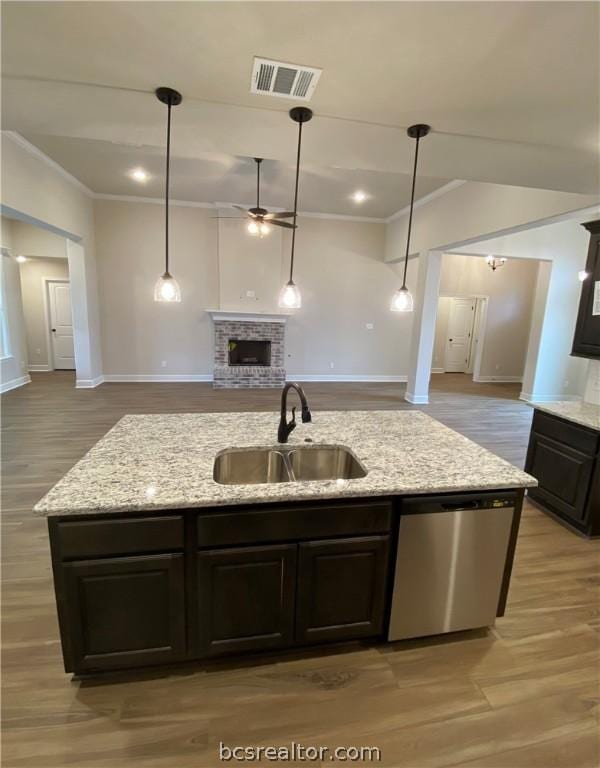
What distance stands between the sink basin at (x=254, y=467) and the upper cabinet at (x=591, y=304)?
115 inches

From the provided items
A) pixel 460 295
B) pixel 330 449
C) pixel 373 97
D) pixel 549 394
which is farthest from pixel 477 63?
pixel 460 295

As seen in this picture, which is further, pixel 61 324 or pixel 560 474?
pixel 61 324

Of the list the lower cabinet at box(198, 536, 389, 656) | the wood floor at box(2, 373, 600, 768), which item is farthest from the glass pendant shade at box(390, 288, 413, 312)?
the wood floor at box(2, 373, 600, 768)

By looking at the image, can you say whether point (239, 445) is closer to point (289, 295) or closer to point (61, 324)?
point (289, 295)

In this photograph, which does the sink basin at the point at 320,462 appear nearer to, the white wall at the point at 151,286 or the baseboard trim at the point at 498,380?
the white wall at the point at 151,286

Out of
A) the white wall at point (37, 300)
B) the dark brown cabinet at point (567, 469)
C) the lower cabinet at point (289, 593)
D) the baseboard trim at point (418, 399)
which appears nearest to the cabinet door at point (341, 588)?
the lower cabinet at point (289, 593)

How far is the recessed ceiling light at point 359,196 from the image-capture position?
585 cm

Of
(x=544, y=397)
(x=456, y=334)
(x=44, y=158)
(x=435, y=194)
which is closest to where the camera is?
(x=44, y=158)

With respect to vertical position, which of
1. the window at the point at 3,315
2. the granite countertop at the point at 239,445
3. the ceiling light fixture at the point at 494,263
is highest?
the ceiling light fixture at the point at 494,263

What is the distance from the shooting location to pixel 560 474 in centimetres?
298

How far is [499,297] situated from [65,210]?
9.03 meters

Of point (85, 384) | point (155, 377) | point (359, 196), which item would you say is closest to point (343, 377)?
point (359, 196)

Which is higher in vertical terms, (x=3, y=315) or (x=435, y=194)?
(x=435, y=194)

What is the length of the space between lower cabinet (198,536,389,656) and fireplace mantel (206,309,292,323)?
6.08 meters
